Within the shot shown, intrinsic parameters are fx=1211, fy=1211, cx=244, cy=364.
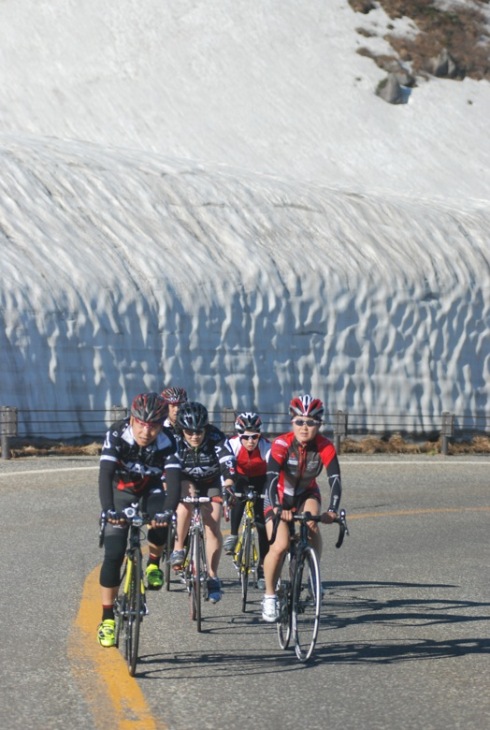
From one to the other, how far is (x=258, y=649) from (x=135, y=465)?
1461mm

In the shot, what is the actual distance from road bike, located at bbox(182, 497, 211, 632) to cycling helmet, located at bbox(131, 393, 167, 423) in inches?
60.7

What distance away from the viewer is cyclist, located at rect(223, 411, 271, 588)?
428 inches

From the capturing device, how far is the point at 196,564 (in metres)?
8.86

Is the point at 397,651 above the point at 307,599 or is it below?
below

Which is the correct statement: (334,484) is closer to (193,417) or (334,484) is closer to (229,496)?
(193,417)

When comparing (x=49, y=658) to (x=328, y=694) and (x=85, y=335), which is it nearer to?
(x=328, y=694)

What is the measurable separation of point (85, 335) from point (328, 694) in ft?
69.6

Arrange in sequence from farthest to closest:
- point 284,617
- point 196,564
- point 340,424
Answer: point 340,424 → point 196,564 → point 284,617

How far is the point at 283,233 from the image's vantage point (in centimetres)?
3503

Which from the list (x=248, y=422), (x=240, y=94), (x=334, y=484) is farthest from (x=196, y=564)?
(x=240, y=94)

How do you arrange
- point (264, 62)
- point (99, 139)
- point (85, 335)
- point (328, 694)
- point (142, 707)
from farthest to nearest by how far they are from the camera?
point (264, 62) → point (99, 139) → point (85, 335) → point (328, 694) → point (142, 707)

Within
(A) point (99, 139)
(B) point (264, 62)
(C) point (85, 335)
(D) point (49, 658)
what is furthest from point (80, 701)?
(B) point (264, 62)

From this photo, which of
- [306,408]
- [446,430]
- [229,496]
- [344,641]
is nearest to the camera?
[344,641]

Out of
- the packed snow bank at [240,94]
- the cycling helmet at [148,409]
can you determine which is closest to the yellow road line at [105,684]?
the cycling helmet at [148,409]
